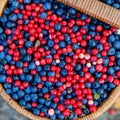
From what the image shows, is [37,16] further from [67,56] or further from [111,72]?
[111,72]

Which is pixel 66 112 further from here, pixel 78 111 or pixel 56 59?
pixel 56 59

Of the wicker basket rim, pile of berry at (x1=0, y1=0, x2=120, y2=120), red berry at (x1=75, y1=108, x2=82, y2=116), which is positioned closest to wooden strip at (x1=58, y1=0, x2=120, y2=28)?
pile of berry at (x1=0, y1=0, x2=120, y2=120)

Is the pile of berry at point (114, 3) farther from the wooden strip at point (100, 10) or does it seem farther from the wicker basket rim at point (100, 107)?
the wicker basket rim at point (100, 107)

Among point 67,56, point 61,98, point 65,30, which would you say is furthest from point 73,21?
point 61,98

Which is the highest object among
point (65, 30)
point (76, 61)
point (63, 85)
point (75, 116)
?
point (65, 30)

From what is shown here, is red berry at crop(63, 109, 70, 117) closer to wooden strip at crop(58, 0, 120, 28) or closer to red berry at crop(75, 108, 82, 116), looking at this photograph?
red berry at crop(75, 108, 82, 116)

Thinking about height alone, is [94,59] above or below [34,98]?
above
